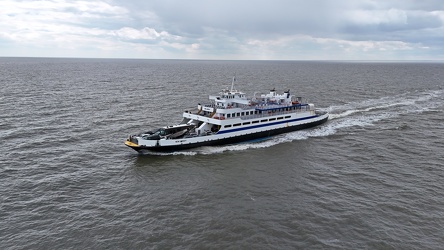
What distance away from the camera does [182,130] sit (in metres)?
54.5

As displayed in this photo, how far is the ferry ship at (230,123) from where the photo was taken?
48.7 m

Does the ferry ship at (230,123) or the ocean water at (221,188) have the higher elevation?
the ferry ship at (230,123)

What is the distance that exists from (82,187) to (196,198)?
13.7m

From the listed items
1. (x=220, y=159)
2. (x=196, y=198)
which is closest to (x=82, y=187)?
(x=196, y=198)

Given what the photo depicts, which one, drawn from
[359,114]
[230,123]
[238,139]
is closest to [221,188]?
[238,139]

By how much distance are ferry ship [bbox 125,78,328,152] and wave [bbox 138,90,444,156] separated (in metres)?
1.36

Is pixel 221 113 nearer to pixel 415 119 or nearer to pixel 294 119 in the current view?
pixel 294 119

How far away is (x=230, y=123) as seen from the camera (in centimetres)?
5491

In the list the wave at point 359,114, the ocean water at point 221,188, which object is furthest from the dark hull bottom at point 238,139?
the ocean water at point 221,188

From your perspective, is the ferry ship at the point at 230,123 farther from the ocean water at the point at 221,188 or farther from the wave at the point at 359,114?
the ocean water at the point at 221,188

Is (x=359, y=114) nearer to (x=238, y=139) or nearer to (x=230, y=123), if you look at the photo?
(x=238, y=139)

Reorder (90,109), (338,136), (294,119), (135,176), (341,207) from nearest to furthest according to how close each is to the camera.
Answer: (341,207) → (135,176) → (338,136) → (294,119) → (90,109)

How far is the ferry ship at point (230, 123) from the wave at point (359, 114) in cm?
136

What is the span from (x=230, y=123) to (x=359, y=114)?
37.8 metres
